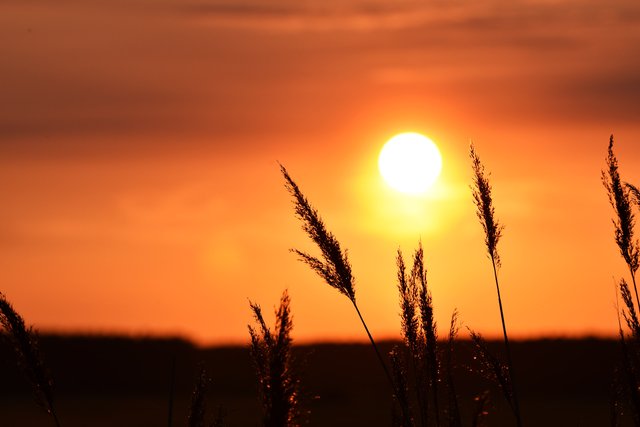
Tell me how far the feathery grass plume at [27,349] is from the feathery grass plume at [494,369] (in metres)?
1.54

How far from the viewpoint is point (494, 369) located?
3760mm

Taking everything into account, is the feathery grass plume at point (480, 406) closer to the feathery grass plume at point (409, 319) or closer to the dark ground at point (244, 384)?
the feathery grass plume at point (409, 319)

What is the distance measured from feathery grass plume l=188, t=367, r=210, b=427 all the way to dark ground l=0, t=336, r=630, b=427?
12171mm

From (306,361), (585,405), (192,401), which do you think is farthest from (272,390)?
(585,405)

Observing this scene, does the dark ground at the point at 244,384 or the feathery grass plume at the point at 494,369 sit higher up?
the dark ground at the point at 244,384

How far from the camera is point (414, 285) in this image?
3.90 m

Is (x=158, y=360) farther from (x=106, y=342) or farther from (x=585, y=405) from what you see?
(x=585, y=405)

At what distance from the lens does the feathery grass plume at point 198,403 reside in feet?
11.1

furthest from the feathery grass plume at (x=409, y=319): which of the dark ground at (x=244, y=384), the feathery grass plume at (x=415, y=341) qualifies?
the dark ground at (x=244, y=384)

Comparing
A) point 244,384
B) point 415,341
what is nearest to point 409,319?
point 415,341

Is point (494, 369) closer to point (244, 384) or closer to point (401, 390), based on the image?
point (401, 390)

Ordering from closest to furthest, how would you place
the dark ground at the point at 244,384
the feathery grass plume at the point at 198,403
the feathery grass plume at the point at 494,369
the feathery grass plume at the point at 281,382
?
the feathery grass plume at the point at 281,382
the feathery grass plume at the point at 198,403
the feathery grass plume at the point at 494,369
the dark ground at the point at 244,384

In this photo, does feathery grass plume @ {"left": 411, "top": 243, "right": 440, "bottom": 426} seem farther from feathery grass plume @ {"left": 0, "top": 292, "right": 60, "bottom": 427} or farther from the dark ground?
the dark ground

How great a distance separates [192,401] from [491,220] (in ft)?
4.41
